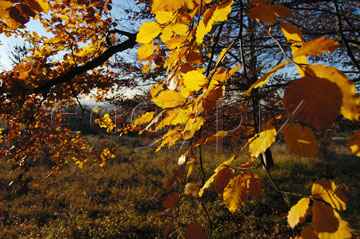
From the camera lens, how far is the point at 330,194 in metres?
0.55

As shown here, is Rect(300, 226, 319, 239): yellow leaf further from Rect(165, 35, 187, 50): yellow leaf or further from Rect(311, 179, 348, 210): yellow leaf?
Rect(165, 35, 187, 50): yellow leaf

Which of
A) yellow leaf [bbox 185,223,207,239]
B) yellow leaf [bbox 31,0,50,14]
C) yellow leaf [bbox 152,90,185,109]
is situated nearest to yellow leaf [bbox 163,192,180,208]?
yellow leaf [bbox 185,223,207,239]

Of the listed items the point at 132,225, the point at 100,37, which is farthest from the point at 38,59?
the point at 132,225

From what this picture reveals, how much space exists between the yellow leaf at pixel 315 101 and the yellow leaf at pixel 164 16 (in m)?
0.55

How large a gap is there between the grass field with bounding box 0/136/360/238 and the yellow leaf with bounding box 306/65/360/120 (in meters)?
2.18

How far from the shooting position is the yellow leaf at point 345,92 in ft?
0.97

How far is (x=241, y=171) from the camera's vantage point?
72 cm

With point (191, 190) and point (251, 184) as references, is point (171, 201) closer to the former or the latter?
point (191, 190)

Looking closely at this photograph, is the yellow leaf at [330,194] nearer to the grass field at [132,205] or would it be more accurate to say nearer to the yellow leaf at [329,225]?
the yellow leaf at [329,225]

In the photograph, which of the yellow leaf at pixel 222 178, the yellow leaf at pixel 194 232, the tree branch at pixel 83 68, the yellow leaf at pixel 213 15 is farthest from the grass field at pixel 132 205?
the yellow leaf at pixel 213 15

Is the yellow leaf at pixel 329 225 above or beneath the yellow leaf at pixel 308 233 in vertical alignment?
above

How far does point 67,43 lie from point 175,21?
9.47ft

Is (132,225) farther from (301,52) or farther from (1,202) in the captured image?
(301,52)

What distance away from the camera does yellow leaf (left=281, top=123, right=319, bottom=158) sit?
0.45m
